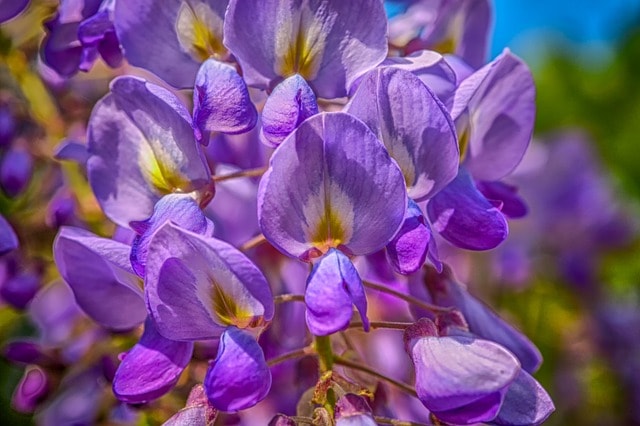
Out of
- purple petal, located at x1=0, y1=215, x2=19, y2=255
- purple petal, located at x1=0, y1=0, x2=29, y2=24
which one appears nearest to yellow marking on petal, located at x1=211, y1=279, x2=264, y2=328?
purple petal, located at x1=0, y1=215, x2=19, y2=255

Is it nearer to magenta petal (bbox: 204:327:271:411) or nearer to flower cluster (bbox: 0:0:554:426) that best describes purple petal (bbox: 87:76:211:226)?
flower cluster (bbox: 0:0:554:426)

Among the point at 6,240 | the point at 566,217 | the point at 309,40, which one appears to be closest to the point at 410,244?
the point at 309,40

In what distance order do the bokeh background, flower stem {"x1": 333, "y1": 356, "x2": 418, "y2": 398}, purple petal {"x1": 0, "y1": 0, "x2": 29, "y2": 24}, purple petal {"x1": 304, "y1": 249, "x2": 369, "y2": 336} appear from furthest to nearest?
1. the bokeh background
2. purple petal {"x1": 0, "y1": 0, "x2": 29, "y2": 24}
3. flower stem {"x1": 333, "y1": 356, "x2": 418, "y2": 398}
4. purple petal {"x1": 304, "y1": 249, "x2": 369, "y2": 336}

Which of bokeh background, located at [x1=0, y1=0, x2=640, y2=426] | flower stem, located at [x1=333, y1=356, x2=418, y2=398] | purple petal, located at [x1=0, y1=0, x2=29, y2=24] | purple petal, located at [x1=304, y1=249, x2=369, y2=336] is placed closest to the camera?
purple petal, located at [x1=304, y1=249, x2=369, y2=336]

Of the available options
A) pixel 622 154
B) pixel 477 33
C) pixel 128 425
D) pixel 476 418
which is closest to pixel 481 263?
pixel 477 33

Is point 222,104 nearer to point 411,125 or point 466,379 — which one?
point 411,125

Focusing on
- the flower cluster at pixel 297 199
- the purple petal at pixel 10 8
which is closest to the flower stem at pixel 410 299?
the flower cluster at pixel 297 199
